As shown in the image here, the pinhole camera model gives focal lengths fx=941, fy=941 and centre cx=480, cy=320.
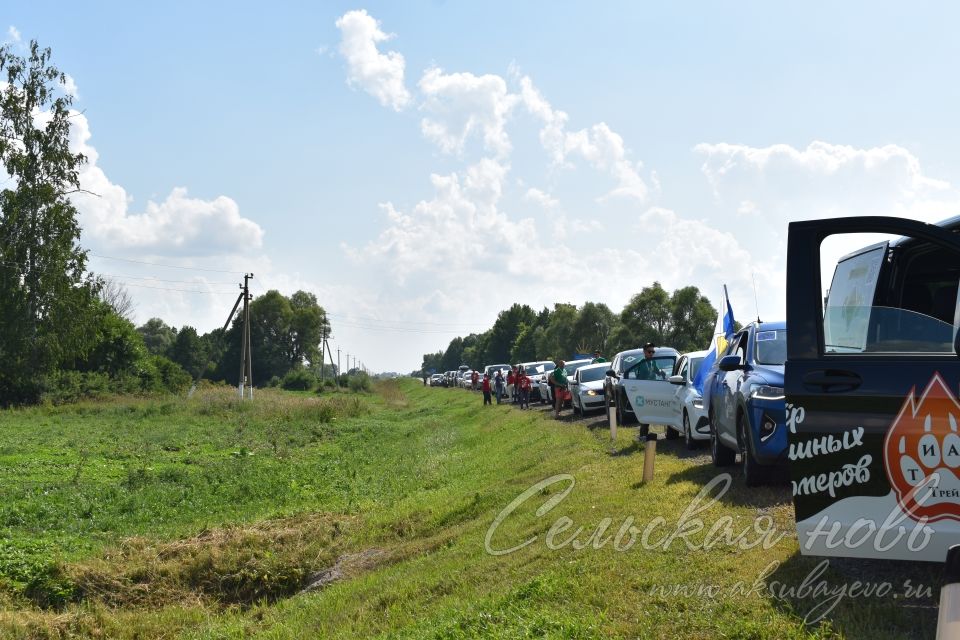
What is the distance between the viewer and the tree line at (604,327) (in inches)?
2635

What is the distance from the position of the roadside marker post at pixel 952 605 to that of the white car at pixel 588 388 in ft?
73.2

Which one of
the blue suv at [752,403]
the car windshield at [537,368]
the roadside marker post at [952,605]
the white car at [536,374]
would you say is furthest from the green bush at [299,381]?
the roadside marker post at [952,605]

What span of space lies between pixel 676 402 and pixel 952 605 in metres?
12.7

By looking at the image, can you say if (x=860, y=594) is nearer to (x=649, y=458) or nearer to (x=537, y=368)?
(x=649, y=458)

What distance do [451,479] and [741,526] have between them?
1173 centimetres

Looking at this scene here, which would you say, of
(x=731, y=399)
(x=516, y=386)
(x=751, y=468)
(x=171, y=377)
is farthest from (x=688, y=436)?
(x=171, y=377)

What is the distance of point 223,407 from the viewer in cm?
4747

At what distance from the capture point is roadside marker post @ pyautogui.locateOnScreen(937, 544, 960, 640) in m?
2.64

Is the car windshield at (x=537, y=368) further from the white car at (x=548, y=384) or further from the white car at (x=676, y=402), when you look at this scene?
the white car at (x=676, y=402)

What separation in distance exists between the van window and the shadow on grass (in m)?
Result: 1.47

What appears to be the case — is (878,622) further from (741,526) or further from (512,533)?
(512,533)

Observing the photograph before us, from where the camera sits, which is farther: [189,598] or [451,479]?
[451,479]

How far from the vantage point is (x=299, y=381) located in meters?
106

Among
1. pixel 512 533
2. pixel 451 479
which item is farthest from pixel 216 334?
pixel 512 533
